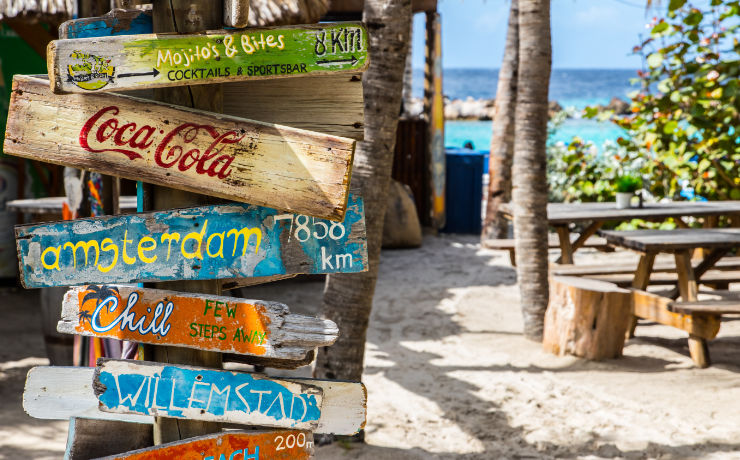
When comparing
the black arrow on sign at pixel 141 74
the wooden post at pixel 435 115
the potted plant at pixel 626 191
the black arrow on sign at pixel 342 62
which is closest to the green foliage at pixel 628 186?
the potted plant at pixel 626 191

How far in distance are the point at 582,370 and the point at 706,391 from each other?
795 mm

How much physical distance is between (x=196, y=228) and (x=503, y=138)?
308 inches

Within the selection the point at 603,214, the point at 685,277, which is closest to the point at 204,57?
the point at 685,277

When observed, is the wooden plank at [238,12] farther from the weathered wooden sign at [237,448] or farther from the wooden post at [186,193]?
the weathered wooden sign at [237,448]

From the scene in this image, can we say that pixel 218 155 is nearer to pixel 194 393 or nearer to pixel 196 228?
pixel 196 228

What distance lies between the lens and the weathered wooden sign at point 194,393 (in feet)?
5.84

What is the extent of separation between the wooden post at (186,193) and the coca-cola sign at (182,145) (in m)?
0.14

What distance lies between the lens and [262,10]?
436 centimetres

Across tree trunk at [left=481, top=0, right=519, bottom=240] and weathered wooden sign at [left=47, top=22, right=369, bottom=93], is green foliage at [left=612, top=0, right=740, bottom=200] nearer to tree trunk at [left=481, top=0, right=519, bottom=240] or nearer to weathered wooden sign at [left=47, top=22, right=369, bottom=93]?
tree trunk at [left=481, top=0, right=519, bottom=240]

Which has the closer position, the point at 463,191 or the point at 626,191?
the point at 626,191

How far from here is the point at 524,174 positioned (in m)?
5.61

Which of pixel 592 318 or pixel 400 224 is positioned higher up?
pixel 400 224

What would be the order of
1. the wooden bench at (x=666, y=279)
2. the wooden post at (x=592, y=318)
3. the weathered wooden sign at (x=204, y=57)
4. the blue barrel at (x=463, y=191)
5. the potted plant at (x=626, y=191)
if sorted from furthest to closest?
the blue barrel at (x=463, y=191) < the potted plant at (x=626, y=191) < the wooden bench at (x=666, y=279) < the wooden post at (x=592, y=318) < the weathered wooden sign at (x=204, y=57)

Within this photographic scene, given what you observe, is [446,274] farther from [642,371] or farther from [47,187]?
[47,187]
